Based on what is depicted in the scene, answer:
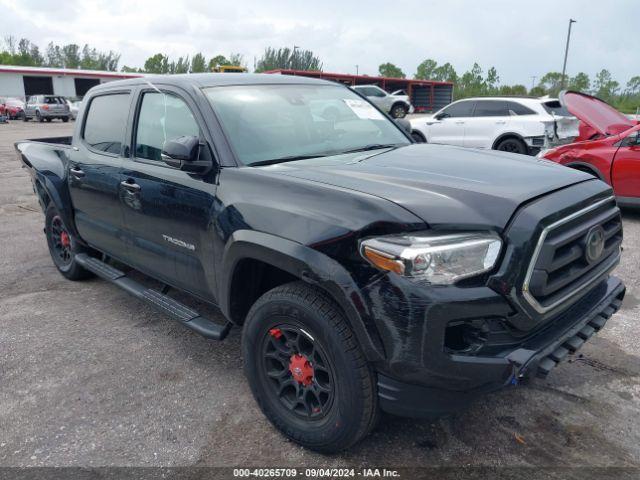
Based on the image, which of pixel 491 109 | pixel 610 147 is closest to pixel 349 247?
pixel 610 147

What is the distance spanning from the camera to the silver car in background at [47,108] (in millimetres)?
32459

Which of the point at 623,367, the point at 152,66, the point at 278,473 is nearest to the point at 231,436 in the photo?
the point at 278,473

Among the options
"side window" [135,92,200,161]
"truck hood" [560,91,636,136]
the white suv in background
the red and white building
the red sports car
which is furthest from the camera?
the red and white building

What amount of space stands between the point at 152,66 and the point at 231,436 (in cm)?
9311

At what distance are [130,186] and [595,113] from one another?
599 cm

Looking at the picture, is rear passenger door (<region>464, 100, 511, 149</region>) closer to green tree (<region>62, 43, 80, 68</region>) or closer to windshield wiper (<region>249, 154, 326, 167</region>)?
windshield wiper (<region>249, 154, 326, 167</region>)

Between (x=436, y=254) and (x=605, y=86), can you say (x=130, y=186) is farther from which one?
(x=605, y=86)

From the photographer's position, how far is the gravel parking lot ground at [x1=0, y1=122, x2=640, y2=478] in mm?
2629

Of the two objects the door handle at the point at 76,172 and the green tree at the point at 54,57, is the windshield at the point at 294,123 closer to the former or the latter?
the door handle at the point at 76,172

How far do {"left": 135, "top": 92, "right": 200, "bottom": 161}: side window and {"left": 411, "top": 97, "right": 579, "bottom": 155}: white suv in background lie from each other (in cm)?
779

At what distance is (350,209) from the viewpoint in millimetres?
2309

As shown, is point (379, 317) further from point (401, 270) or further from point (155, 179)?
point (155, 179)

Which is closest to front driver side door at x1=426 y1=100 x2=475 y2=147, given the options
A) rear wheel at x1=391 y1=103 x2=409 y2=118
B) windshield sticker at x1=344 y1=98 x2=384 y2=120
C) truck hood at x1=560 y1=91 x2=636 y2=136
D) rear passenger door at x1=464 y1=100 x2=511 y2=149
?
rear passenger door at x1=464 y1=100 x2=511 y2=149

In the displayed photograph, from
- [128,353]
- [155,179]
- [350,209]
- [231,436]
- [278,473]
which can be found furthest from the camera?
[128,353]
